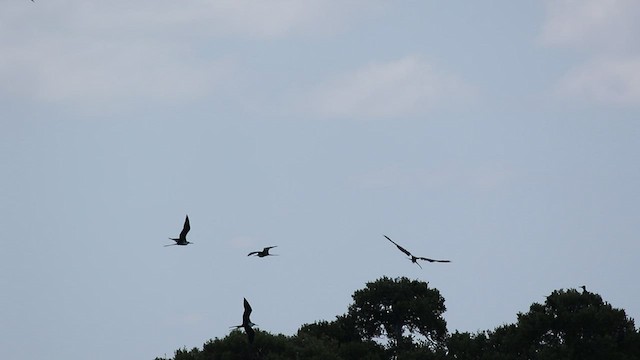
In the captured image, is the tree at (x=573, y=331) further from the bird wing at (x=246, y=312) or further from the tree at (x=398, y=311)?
the bird wing at (x=246, y=312)

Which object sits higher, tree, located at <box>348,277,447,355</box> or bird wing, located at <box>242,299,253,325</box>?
tree, located at <box>348,277,447,355</box>

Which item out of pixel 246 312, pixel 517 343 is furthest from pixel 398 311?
pixel 246 312

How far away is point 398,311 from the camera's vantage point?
73.2 m

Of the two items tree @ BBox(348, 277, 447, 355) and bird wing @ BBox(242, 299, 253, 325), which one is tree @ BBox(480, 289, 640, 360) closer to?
tree @ BBox(348, 277, 447, 355)

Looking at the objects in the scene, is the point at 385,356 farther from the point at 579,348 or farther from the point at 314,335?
the point at 579,348

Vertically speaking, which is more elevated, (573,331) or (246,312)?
(573,331)

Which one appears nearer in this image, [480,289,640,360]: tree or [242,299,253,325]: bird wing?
[242,299,253,325]: bird wing

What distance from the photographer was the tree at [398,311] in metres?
72.8

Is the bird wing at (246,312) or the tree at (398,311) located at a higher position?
the tree at (398,311)

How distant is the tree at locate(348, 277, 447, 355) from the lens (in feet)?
239

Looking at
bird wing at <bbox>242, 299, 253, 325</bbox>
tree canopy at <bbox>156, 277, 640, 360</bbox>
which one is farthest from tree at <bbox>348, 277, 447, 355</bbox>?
bird wing at <bbox>242, 299, 253, 325</bbox>

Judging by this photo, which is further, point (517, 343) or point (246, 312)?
point (517, 343)

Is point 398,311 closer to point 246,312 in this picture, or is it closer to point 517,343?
point 517,343

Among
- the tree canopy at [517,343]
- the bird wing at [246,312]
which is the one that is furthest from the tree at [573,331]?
the bird wing at [246,312]
